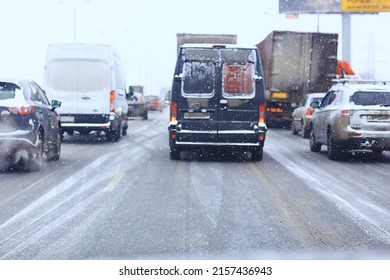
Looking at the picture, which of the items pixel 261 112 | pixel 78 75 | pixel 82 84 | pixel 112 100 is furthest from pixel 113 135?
pixel 261 112

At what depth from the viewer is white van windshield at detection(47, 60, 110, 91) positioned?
2045 cm

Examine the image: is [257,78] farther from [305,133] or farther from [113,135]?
[305,133]

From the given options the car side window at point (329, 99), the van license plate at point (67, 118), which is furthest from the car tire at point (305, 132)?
the van license plate at point (67, 118)

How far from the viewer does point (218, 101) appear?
47.8 feet

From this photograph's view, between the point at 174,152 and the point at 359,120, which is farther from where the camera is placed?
the point at 174,152

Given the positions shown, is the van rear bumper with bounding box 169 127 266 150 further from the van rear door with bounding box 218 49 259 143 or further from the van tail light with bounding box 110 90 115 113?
the van tail light with bounding box 110 90 115 113

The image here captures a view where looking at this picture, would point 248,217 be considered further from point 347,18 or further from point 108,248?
point 347,18

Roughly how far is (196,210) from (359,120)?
7.29 meters

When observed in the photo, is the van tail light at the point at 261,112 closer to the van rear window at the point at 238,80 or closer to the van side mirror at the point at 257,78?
the van rear window at the point at 238,80

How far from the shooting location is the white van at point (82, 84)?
20.4 metres
